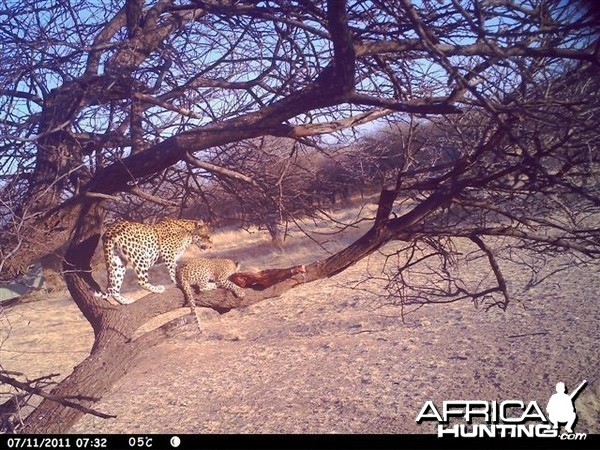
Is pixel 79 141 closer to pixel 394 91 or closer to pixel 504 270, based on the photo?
pixel 394 91

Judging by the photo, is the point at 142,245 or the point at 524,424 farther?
the point at 142,245

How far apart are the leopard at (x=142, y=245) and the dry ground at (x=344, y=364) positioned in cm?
105

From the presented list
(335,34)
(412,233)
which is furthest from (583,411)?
(335,34)

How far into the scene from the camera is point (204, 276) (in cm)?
617

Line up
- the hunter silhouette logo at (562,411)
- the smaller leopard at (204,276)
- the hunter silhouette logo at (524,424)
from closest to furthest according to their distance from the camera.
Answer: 1. the hunter silhouette logo at (524,424)
2. the hunter silhouette logo at (562,411)
3. the smaller leopard at (204,276)

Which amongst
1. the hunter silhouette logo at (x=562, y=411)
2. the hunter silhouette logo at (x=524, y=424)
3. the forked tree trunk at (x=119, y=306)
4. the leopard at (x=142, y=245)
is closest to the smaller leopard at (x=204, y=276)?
the forked tree trunk at (x=119, y=306)

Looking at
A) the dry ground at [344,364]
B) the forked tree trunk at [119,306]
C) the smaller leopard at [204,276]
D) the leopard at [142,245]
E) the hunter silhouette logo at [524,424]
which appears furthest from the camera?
the dry ground at [344,364]

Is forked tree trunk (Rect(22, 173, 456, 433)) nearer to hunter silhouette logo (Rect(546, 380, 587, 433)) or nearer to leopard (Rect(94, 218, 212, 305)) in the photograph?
leopard (Rect(94, 218, 212, 305))

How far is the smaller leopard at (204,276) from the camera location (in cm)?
550

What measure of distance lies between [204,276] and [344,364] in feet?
11.2

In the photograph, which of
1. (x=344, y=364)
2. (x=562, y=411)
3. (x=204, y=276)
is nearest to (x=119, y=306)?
(x=204, y=276)

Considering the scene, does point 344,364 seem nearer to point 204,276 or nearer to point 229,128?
point 204,276

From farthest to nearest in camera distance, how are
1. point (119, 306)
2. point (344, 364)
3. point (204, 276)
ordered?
1. point (344, 364)
2. point (204, 276)
3. point (119, 306)

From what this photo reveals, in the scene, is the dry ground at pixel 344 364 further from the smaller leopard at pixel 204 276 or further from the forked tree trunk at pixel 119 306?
the smaller leopard at pixel 204 276
